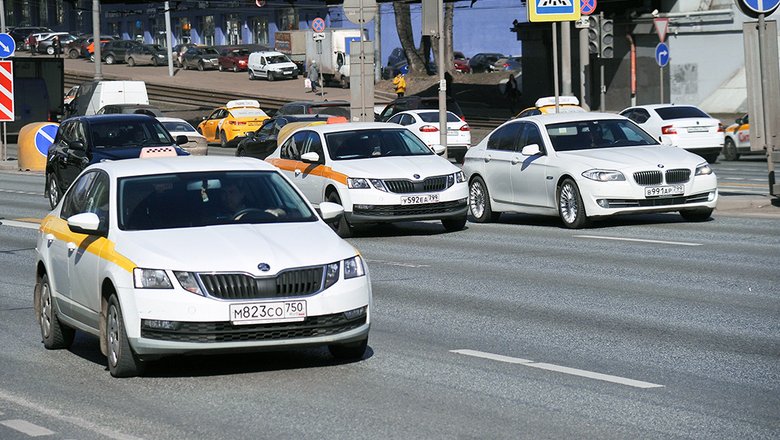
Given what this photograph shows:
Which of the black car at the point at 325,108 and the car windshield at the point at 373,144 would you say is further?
the black car at the point at 325,108

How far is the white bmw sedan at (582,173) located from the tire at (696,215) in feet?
0.06

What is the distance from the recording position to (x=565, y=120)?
67.4 feet

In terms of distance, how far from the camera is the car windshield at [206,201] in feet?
33.0

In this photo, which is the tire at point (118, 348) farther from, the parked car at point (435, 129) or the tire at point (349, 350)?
the parked car at point (435, 129)

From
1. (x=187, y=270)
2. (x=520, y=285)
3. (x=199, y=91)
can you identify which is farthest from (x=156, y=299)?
(x=199, y=91)

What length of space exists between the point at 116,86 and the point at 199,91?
69.6 feet

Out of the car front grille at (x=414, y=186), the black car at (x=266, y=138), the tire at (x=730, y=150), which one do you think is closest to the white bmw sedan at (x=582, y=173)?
the car front grille at (x=414, y=186)

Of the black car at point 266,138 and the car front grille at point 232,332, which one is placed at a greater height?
the black car at point 266,138

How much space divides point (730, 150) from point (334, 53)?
42257 mm

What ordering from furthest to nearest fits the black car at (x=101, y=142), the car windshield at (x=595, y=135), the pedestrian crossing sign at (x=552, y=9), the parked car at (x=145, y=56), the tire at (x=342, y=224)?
the parked car at (x=145, y=56) → the pedestrian crossing sign at (x=552, y=9) → the black car at (x=101, y=142) → the car windshield at (x=595, y=135) → the tire at (x=342, y=224)

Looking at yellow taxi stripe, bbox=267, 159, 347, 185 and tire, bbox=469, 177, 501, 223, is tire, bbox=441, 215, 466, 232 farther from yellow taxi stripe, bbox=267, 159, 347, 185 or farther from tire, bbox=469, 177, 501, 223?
yellow taxi stripe, bbox=267, 159, 347, 185

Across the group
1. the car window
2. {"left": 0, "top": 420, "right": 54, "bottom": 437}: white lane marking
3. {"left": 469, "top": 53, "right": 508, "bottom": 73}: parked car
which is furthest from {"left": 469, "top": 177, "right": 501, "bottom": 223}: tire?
{"left": 469, "top": 53, "right": 508, "bottom": 73}: parked car

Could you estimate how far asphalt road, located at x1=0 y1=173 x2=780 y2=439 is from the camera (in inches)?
305

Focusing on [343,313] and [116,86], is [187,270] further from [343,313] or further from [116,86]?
[116,86]
